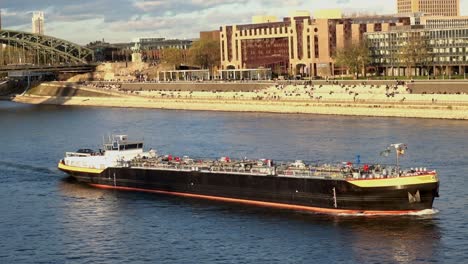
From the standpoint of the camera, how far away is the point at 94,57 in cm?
18012

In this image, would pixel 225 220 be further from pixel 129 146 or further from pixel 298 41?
pixel 298 41

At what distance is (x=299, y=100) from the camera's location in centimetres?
10375

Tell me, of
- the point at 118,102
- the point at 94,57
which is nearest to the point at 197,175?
the point at 118,102

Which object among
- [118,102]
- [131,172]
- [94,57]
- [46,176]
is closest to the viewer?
[131,172]

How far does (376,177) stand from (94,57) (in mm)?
144134

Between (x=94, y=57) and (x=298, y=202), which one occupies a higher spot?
(x=94, y=57)

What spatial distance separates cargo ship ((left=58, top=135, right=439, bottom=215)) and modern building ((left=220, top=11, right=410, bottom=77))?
82.6m

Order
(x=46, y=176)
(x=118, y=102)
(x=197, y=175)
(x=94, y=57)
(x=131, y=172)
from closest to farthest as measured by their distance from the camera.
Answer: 1. (x=197, y=175)
2. (x=131, y=172)
3. (x=46, y=176)
4. (x=118, y=102)
5. (x=94, y=57)

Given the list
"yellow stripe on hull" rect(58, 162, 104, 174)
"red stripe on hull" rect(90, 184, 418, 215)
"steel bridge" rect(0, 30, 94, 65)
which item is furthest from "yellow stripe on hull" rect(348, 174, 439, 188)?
"steel bridge" rect(0, 30, 94, 65)

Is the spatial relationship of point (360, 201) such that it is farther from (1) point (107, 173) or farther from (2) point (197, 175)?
(1) point (107, 173)

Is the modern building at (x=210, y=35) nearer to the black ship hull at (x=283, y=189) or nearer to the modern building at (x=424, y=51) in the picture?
the modern building at (x=424, y=51)

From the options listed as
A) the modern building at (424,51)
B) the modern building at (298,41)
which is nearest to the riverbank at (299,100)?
the modern building at (424,51)

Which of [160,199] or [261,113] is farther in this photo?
[261,113]

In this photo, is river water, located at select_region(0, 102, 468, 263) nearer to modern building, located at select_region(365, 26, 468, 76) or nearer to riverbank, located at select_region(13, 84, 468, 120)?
riverbank, located at select_region(13, 84, 468, 120)
